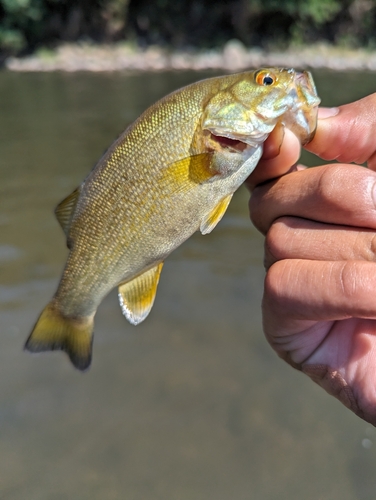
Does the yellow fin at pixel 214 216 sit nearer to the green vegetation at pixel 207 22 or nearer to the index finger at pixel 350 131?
the index finger at pixel 350 131

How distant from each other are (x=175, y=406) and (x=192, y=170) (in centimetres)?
272

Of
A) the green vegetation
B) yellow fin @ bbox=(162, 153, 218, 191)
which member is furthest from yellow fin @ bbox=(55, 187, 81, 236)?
the green vegetation

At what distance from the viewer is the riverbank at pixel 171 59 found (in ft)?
80.5

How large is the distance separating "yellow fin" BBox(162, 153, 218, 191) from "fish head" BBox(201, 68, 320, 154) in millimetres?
114

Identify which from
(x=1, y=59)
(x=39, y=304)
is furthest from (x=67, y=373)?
(x=1, y=59)

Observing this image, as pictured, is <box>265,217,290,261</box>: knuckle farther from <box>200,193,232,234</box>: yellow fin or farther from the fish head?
the fish head

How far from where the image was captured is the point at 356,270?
1673 mm

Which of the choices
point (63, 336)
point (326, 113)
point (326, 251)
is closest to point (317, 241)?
point (326, 251)

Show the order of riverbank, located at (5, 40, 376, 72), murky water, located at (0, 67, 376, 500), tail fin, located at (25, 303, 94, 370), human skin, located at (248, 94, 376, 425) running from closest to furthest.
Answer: human skin, located at (248, 94, 376, 425)
tail fin, located at (25, 303, 94, 370)
murky water, located at (0, 67, 376, 500)
riverbank, located at (5, 40, 376, 72)

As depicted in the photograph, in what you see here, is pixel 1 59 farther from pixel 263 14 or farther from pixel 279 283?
pixel 279 283

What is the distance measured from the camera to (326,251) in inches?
73.0

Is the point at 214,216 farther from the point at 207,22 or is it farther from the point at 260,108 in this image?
the point at 207,22

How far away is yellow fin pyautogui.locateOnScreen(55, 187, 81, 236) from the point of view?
7.33ft

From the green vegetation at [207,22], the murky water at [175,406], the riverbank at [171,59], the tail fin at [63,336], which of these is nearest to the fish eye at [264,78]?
the tail fin at [63,336]
